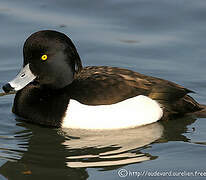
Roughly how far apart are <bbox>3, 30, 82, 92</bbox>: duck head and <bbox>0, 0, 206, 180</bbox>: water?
0.57 m

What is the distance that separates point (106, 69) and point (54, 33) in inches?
31.2

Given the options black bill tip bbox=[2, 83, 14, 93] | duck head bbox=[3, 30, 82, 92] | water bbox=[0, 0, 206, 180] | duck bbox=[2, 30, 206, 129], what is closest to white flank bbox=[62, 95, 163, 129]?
duck bbox=[2, 30, 206, 129]

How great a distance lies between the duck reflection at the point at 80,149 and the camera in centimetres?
676

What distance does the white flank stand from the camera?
7766 millimetres

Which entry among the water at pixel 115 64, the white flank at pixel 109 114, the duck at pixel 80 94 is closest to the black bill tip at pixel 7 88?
the duck at pixel 80 94

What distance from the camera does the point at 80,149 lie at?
24.1 ft

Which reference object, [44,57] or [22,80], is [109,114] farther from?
[22,80]

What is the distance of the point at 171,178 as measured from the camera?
21.5 ft

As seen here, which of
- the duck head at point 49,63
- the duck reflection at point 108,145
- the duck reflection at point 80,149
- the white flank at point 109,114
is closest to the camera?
the duck reflection at point 80,149

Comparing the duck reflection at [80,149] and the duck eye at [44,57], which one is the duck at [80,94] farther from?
the duck reflection at [80,149]

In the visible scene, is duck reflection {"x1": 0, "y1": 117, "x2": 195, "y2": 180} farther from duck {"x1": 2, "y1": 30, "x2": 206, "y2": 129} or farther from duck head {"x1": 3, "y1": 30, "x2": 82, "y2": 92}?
duck head {"x1": 3, "y1": 30, "x2": 82, "y2": 92}

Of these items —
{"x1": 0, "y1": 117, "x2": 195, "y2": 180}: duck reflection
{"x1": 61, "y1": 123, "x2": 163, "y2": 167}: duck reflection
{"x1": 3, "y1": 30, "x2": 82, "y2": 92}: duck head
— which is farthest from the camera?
{"x1": 3, "y1": 30, "x2": 82, "y2": 92}: duck head

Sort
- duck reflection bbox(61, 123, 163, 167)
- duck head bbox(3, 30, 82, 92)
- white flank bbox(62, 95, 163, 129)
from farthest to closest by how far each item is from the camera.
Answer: duck head bbox(3, 30, 82, 92)
white flank bbox(62, 95, 163, 129)
duck reflection bbox(61, 123, 163, 167)

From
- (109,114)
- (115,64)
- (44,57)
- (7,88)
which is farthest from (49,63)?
(115,64)
